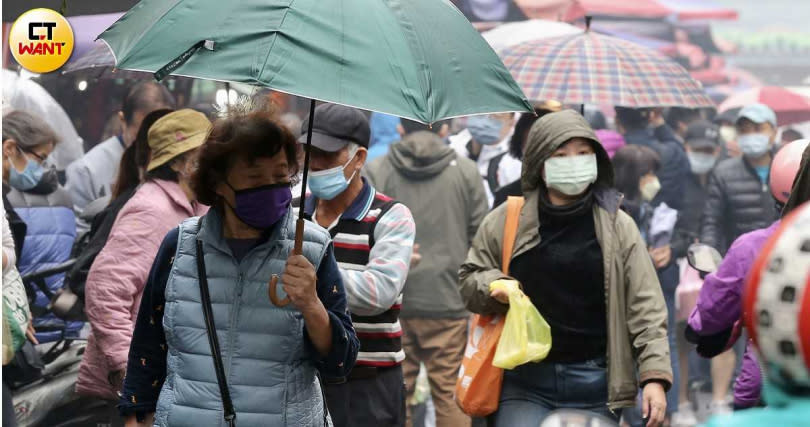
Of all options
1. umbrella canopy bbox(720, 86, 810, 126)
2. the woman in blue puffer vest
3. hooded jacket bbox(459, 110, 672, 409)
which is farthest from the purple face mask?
umbrella canopy bbox(720, 86, 810, 126)

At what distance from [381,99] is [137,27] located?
937 millimetres

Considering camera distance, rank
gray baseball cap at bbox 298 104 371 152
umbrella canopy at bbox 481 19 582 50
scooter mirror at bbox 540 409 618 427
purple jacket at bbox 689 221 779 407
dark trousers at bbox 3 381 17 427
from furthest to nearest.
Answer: umbrella canopy at bbox 481 19 582 50 < dark trousers at bbox 3 381 17 427 < gray baseball cap at bbox 298 104 371 152 < purple jacket at bbox 689 221 779 407 < scooter mirror at bbox 540 409 618 427

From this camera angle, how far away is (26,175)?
834 cm

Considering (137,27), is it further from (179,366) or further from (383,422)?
(383,422)

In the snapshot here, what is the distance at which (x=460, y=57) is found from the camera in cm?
429

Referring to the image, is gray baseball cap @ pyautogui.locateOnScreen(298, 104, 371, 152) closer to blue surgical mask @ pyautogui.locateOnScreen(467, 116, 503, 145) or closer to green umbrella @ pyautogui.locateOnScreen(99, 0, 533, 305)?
green umbrella @ pyautogui.locateOnScreen(99, 0, 533, 305)

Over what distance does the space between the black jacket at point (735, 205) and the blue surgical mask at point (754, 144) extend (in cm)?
26

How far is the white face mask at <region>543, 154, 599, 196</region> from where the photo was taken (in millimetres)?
5809

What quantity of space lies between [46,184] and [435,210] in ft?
8.48

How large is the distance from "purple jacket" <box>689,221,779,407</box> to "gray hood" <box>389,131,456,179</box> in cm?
395

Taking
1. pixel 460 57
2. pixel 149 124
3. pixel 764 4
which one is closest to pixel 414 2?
pixel 460 57

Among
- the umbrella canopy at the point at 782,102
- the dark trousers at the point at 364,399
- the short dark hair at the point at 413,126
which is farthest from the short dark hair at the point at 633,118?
the dark trousers at the point at 364,399

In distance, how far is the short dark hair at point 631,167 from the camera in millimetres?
10156

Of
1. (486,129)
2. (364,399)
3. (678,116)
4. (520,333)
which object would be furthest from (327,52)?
(678,116)
